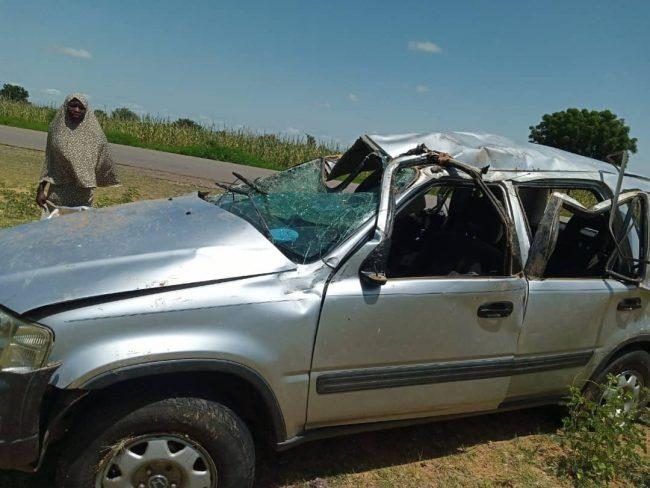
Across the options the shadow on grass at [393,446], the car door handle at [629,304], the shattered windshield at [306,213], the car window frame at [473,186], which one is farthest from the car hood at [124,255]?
the car door handle at [629,304]

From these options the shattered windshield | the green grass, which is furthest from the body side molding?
the green grass

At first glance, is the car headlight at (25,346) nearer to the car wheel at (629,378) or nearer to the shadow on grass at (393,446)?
the shadow on grass at (393,446)

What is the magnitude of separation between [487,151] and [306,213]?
3.88 ft

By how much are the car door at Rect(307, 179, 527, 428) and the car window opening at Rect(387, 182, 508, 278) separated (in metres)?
0.24

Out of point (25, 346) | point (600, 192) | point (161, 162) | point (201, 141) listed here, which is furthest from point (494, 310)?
point (201, 141)

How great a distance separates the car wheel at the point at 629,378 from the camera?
3.66 meters

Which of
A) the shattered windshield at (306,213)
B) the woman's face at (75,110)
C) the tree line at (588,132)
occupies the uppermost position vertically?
the tree line at (588,132)

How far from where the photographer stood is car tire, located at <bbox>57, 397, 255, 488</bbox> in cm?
225

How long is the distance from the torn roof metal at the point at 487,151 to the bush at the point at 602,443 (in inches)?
51.6

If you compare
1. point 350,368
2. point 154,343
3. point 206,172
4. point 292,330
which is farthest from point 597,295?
point 206,172

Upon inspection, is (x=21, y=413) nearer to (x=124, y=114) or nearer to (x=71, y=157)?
(x=71, y=157)

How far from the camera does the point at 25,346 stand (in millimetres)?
2145

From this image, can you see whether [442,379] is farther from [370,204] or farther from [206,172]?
[206,172]

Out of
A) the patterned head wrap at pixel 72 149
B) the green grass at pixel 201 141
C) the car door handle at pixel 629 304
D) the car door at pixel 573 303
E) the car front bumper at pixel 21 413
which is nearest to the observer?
the car front bumper at pixel 21 413
